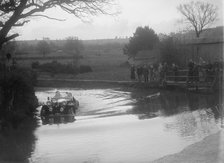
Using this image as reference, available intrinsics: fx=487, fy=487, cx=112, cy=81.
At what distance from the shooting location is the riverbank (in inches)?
498

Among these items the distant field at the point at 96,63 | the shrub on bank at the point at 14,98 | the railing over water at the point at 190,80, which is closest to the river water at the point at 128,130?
the shrub on bank at the point at 14,98

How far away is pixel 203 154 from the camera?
13.5 metres

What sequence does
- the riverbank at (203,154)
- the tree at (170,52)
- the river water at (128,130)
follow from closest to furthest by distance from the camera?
1. the riverbank at (203,154)
2. the river water at (128,130)
3. the tree at (170,52)

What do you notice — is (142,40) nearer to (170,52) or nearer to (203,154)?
(170,52)

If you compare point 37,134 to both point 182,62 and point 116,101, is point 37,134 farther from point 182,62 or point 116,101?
point 182,62

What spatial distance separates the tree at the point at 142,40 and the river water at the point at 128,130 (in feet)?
126

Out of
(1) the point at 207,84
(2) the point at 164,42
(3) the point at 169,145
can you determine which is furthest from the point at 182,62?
(3) the point at 169,145

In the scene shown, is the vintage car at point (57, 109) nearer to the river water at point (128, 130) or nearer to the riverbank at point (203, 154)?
the river water at point (128, 130)

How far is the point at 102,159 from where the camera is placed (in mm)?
16188

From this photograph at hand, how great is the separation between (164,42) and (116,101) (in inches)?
630

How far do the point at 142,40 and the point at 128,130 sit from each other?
54.9m

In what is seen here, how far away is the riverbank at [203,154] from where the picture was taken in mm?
12638

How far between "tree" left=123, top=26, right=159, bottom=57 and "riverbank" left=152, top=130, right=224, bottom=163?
2362 inches

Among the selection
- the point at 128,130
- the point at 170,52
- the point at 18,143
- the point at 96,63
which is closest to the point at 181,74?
the point at 170,52
